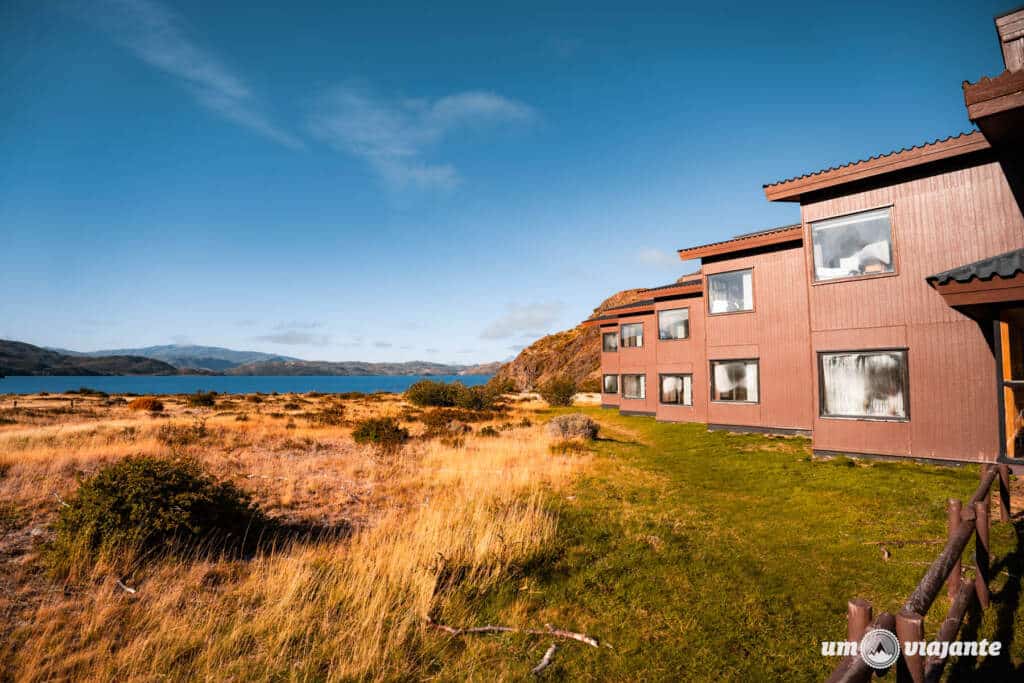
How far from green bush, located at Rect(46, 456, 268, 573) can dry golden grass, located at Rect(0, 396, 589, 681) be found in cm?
44

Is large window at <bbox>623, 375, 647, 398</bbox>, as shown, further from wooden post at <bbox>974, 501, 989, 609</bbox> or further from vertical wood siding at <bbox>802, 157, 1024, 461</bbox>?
wooden post at <bbox>974, 501, 989, 609</bbox>

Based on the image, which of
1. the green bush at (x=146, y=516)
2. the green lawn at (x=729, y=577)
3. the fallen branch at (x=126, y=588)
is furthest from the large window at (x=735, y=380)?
the fallen branch at (x=126, y=588)

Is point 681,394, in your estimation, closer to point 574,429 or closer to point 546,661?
point 574,429

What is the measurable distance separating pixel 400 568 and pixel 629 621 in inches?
109

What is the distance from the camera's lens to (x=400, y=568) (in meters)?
5.92

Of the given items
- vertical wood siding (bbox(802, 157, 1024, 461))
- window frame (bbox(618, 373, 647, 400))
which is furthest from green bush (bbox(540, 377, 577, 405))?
vertical wood siding (bbox(802, 157, 1024, 461))

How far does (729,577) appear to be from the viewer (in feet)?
19.5

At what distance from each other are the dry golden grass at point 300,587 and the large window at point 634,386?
17.6 meters

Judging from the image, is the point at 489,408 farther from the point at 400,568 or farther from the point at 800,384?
the point at 400,568

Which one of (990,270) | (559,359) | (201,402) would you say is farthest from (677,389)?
(559,359)

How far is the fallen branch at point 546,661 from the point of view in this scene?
→ 420 cm

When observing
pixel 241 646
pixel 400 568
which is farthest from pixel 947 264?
pixel 241 646

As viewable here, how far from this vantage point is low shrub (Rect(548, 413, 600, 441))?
17688mm

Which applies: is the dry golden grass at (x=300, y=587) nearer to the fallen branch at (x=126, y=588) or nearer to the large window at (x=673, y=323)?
the fallen branch at (x=126, y=588)
